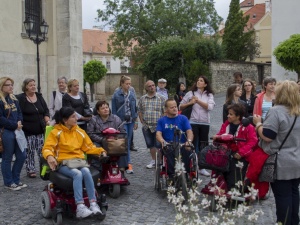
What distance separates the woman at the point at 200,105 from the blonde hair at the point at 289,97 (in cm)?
386

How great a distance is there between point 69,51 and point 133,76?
26561 millimetres

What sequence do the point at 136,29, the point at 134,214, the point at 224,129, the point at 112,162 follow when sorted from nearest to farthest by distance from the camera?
1. the point at 134,214
2. the point at 224,129
3. the point at 112,162
4. the point at 136,29

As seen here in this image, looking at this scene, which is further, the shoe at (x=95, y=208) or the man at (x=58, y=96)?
the man at (x=58, y=96)

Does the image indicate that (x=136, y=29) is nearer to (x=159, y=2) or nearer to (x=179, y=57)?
(x=159, y=2)

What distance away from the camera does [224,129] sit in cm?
724

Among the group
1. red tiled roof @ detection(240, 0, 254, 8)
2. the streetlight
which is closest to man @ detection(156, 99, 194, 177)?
the streetlight

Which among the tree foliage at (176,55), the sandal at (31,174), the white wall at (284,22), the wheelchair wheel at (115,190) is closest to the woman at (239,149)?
the wheelchair wheel at (115,190)

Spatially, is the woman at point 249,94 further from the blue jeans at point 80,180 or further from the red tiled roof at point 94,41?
the red tiled roof at point 94,41

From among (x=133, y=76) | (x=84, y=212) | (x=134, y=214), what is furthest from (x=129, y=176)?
(x=133, y=76)

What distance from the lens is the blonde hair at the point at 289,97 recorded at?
5055mm

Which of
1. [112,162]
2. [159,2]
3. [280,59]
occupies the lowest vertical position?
[112,162]

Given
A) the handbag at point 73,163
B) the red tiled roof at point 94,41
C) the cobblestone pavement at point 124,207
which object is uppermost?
the red tiled roof at point 94,41

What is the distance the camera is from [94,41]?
282 ft

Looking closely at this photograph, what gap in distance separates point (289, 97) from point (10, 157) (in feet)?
16.4
